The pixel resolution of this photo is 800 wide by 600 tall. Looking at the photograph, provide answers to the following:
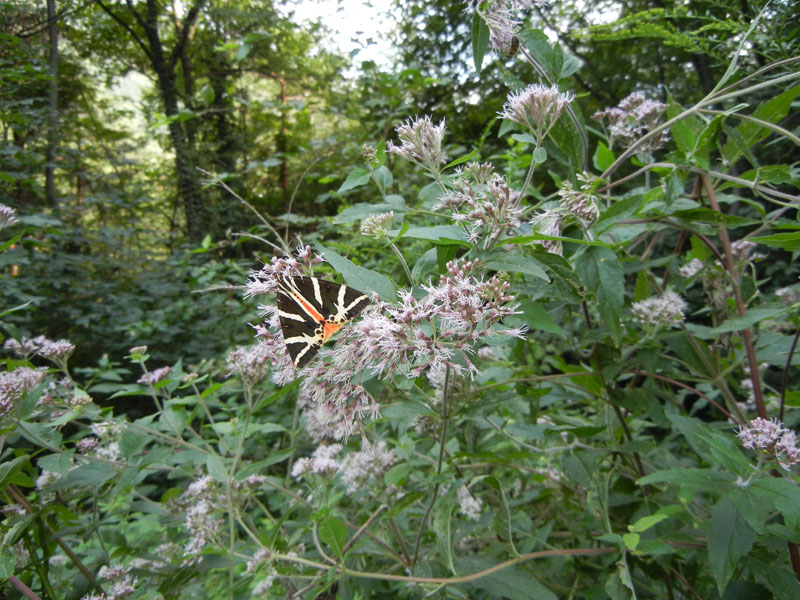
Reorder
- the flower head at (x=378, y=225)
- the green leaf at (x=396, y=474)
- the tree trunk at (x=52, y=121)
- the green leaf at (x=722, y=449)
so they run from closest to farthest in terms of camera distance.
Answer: the green leaf at (x=722, y=449) → the flower head at (x=378, y=225) → the green leaf at (x=396, y=474) → the tree trunk at (x=52, y=121)

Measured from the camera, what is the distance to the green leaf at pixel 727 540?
2.38 ft

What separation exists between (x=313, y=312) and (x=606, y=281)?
52 centimetres

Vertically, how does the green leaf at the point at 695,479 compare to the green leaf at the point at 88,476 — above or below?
below

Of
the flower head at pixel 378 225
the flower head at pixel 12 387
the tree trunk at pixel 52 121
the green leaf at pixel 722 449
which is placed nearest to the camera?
the green leaf at pixel 722 449

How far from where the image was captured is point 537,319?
0.76m

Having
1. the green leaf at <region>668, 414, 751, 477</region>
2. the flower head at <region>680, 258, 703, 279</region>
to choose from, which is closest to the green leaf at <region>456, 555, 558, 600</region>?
the green leaf at <region>668, 414, 751, 477</region>

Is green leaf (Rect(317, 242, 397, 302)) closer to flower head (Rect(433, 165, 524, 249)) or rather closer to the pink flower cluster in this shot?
the pink flower cluster

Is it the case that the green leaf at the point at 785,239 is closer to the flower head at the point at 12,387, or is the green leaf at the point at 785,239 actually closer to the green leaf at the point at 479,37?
the green leaf at the point at 479,37

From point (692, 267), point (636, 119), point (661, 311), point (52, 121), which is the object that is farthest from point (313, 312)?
point (52, 121)

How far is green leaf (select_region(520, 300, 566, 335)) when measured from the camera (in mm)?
745

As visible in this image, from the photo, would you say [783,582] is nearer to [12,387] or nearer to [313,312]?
[313,312]

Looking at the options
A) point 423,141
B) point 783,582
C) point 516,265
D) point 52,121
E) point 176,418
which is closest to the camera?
point 516,265

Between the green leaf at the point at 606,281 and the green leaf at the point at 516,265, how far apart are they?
162 mm

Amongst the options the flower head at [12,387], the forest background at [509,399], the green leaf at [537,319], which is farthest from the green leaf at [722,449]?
the flower head at [12,387]
